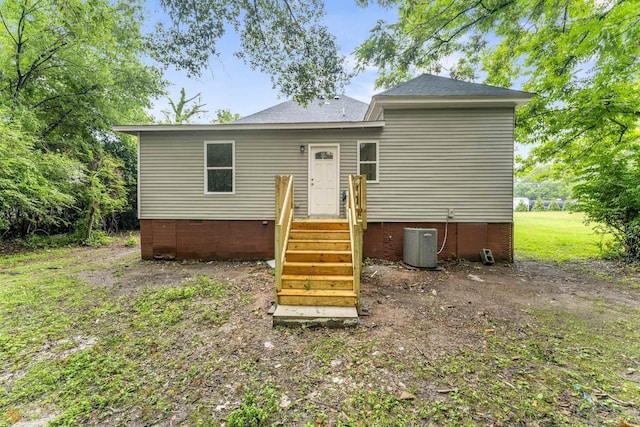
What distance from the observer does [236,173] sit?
23.6 ft

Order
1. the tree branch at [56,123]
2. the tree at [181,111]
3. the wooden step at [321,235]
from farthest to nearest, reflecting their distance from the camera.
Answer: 1. the tree at [181,111]
2. the tree branch at [56,123]
3. the wooden step at [321,235]

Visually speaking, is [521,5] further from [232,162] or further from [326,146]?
[232,162]

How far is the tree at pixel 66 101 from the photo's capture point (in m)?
8.95

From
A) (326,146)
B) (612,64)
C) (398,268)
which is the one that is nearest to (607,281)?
(398,268)

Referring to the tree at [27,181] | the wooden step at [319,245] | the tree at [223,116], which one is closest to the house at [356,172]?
the wooden step at [319,245]

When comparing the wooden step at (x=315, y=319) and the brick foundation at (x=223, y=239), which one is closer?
the wooden step at (x=315, y=319)

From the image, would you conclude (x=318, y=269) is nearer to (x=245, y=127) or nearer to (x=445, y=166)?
(x=245, y=127)

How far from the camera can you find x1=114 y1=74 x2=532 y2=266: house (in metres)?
6.77

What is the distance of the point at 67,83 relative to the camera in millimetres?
10859

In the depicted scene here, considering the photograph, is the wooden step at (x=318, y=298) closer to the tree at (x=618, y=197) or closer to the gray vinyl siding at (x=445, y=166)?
the gray vinyl siding at (x=445, y=166)

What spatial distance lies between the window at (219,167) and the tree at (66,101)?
4100 millimetres

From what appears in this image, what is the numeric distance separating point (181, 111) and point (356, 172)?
20555mm

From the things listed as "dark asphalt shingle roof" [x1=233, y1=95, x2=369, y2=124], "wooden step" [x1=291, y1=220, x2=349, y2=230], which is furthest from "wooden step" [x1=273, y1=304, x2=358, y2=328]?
"dark asphalt shingle roof" [x1=233, y1=95, x2=369, y2=124]

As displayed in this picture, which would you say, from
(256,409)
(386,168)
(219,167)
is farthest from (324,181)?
(256,409)
